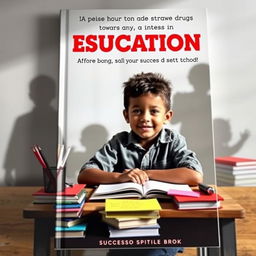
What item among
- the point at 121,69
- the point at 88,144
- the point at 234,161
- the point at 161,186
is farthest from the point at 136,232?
the point at 121,69

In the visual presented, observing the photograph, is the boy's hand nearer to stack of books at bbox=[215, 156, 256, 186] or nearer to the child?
the child

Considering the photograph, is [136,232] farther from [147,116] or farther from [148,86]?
[148,86]

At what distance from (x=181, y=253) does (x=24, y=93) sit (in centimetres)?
96

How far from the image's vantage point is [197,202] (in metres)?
1.15

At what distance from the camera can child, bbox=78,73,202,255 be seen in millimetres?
1345

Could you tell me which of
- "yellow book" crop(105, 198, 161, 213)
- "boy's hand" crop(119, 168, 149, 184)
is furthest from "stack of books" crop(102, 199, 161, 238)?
"boy's hand" crop(119, 168, 149, 184)

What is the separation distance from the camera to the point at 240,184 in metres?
1.41

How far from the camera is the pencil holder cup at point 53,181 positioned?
4.24ft

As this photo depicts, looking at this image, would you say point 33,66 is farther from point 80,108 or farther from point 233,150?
point 233,150

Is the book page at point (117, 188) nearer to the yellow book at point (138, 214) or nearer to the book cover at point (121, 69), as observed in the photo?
the yellow book at point (138, 214)

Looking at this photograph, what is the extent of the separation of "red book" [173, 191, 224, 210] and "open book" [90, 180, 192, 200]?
6cm

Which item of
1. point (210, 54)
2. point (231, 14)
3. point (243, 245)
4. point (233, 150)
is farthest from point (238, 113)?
point (243, 245)

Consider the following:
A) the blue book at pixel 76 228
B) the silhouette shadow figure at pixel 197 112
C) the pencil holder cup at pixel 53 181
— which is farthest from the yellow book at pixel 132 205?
the silhouette shadow figure at pixel 197 112

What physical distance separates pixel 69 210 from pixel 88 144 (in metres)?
0.32
